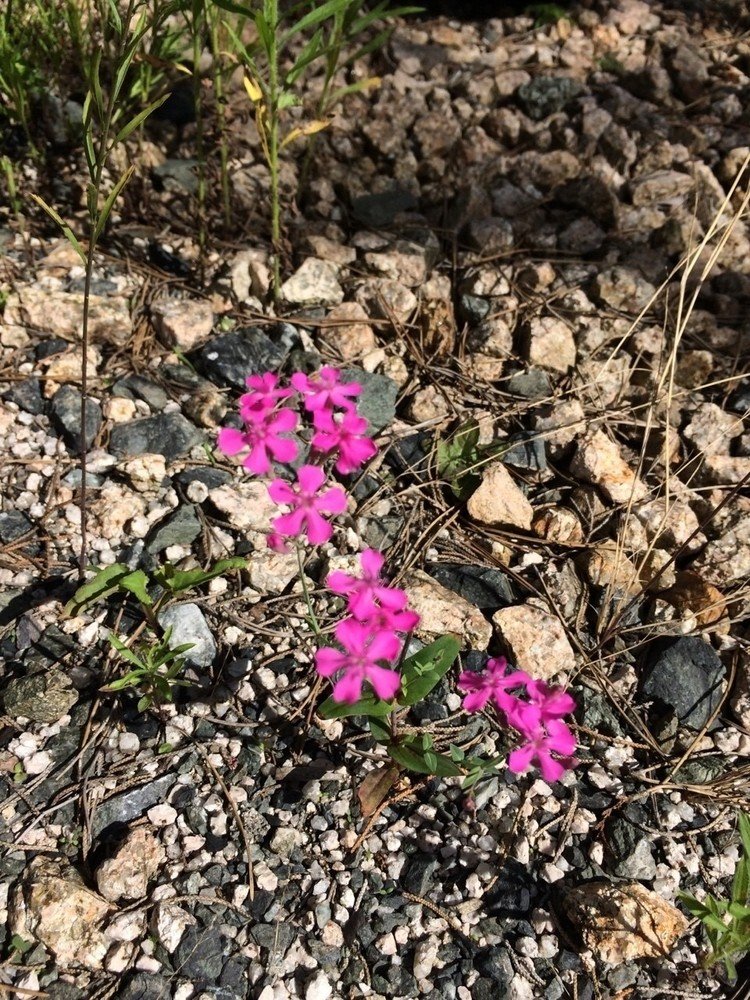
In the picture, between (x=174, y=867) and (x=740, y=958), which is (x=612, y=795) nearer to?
(x=740, y=958)

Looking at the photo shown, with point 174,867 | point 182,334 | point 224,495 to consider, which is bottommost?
point 174,867

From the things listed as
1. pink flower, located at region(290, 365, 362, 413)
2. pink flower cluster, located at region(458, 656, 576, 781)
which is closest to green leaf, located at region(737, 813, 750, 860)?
pink flower cluster, located at region(458, 656, 576, 781)

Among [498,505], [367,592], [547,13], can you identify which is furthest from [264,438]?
[547,13]

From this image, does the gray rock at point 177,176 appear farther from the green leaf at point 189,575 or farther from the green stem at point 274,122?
the green leaf at point 189,575


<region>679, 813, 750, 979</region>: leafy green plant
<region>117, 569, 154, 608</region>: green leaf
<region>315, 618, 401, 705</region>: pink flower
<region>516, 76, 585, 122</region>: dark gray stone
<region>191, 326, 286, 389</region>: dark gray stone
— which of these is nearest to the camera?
<region>315, 618, 401, 705</region>: pink flower

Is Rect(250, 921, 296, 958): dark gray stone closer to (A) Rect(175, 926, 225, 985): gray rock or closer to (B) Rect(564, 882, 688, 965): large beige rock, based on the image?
(A) Rect(175, 926, 225, 985): gray rock

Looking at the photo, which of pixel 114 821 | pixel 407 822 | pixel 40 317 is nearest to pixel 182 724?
pixel 114 821

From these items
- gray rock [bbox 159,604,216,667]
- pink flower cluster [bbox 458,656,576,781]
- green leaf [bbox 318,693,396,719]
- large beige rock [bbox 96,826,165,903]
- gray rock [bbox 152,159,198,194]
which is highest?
gray rock [bbox 152,159,198,194]

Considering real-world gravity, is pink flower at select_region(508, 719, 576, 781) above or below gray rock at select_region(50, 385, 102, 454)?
above
